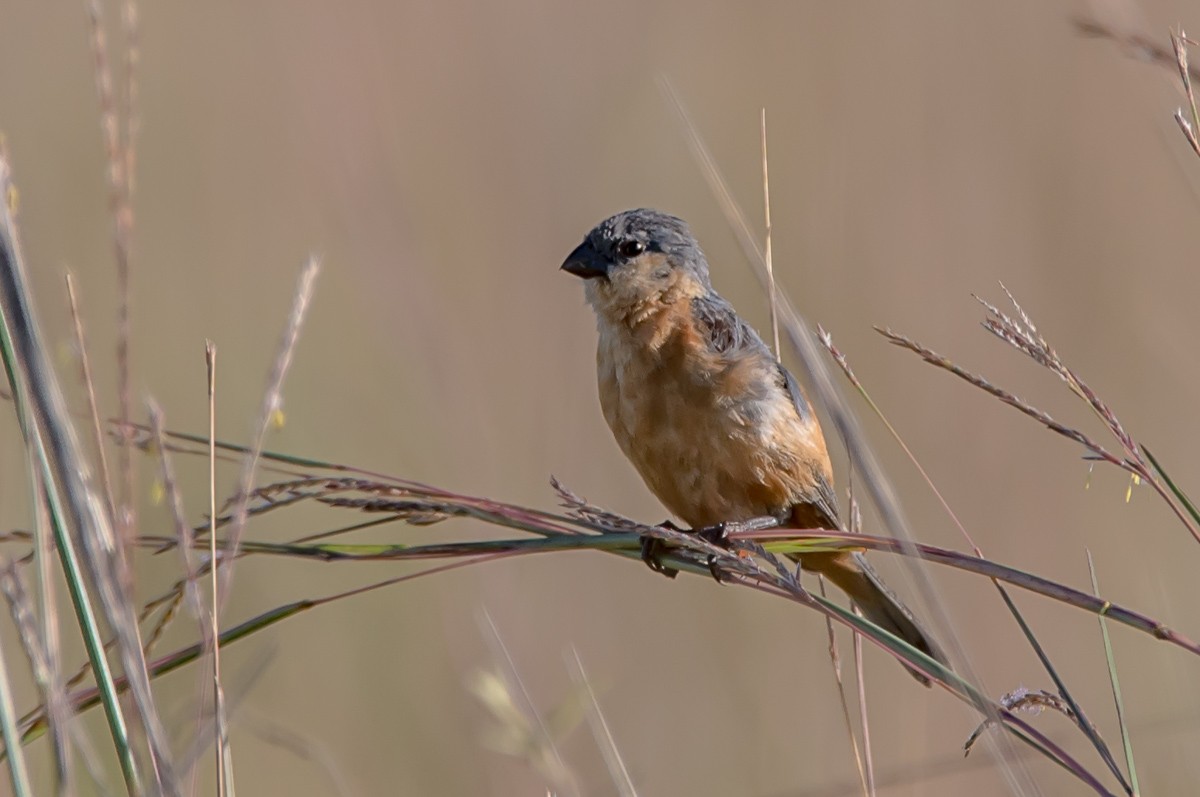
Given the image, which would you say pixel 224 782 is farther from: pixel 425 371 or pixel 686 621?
pixel 686 621

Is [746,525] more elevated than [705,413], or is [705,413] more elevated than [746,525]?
[705,413]

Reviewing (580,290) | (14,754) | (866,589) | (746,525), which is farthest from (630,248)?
(14,754)

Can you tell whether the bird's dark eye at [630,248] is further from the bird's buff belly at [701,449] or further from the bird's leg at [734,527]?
the bird's leg at [734,527]

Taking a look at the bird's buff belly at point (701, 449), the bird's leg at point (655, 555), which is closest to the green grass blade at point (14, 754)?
the bird's leg at point (655, 555)

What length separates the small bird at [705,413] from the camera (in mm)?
3572

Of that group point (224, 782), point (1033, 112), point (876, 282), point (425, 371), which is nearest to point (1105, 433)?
point (876, 282)

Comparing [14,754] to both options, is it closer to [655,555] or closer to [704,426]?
[655,555]

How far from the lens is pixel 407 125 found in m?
6.71

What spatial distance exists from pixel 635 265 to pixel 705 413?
0.59 metres

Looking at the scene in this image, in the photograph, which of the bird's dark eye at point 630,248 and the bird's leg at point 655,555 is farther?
the bird's dark eye at point 630,248

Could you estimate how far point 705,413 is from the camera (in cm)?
357

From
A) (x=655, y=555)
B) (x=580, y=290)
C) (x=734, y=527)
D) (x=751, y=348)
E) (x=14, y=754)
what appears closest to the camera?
(x=14, y=754)

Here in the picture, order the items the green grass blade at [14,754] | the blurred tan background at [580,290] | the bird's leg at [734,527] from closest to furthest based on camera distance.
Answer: the green grass blade at [14,754]
the bird's leg at [734,527]
the blurred tan background at [580,290]

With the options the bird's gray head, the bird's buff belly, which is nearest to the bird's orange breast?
the bird's buff belly
